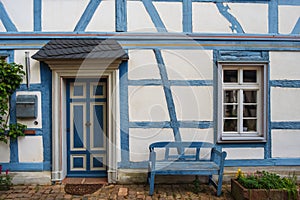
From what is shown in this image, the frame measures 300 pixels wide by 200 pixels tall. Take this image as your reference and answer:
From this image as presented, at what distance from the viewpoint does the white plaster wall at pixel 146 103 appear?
472 centimetres

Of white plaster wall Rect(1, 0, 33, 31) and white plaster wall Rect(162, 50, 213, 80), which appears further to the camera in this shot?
white plaster wall Rect(162, 50, 213, 80)

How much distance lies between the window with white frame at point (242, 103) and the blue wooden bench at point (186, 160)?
44cm

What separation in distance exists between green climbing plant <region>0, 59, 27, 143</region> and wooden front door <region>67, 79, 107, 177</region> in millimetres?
875

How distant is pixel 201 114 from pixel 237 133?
824 mm

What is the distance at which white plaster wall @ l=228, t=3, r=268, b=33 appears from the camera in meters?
4.81

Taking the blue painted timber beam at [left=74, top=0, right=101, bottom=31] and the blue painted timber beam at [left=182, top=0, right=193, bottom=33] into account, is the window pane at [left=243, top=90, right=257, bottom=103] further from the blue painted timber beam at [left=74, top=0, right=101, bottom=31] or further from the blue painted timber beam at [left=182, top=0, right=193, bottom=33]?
the blue painted timber beam at [left=74, top=0, right=101, bottom=31]

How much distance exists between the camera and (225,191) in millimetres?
4434

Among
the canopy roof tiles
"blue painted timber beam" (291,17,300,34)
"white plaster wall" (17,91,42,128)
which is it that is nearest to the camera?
the canopy roof tiles

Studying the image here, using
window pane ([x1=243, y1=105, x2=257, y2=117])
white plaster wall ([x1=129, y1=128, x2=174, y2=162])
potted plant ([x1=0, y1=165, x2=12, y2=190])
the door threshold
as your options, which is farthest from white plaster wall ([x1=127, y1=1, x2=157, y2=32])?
potted plant ([x1=0, y1=165, x2=12, y2=190])

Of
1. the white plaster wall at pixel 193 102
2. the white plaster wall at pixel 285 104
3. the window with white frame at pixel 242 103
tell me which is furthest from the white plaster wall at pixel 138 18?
the white plaster wall at pixel 285 104

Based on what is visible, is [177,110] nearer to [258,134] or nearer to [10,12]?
[258,134]

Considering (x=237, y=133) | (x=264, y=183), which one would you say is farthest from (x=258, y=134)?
(x=264, y=183)

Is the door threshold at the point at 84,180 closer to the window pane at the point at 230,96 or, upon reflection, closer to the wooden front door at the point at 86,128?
the wooden front door at the point at 86,128

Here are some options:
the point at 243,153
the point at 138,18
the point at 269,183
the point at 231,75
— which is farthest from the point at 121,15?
the point at 269,183
